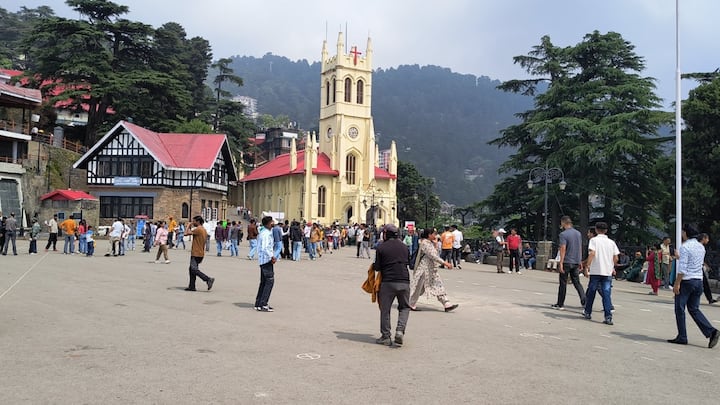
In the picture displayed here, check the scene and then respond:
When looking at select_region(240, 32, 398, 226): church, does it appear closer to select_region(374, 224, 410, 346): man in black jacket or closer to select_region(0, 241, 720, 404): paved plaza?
select_region(0, 241, 720, 404): paved plaza

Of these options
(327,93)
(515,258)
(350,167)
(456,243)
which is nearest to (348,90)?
(327,93)

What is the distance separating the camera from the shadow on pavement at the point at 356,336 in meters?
8.45

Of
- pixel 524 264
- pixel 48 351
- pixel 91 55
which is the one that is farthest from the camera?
pixel 91 55

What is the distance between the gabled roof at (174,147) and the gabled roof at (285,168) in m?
20.9

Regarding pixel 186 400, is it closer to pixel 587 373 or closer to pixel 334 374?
pixel 334 374

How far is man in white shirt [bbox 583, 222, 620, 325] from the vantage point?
34.9ft

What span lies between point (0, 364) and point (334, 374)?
12.1 ft

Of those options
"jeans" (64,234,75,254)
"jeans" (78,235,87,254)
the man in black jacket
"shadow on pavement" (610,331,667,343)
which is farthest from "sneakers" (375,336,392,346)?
"jeans" (64,234,75,254)

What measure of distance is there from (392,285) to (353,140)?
6494cm

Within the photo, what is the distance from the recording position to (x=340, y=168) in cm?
7025

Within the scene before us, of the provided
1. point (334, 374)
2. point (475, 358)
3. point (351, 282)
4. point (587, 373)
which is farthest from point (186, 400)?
point (351, 282)

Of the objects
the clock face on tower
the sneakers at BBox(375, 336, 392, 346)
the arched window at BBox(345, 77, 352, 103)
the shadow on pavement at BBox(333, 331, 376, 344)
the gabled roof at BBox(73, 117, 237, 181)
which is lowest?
the shadow on pavement at BBox(333, 331, 376, 344)

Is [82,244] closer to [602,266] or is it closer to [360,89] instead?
[602,266]

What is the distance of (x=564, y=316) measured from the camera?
37.4 feet
